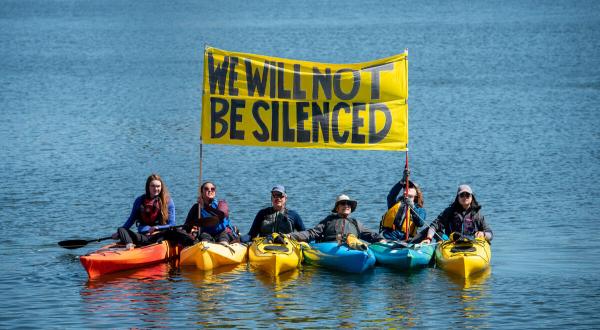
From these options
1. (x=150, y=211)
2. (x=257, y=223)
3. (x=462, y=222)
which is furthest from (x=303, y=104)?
(x=462, y=222)

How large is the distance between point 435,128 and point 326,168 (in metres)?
10.6

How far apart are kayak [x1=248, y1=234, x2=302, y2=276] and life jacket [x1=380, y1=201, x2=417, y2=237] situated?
90.0 inches

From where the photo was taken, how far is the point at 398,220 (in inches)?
995

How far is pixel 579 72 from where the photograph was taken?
66.6 metres

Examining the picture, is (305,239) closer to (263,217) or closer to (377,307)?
(263,217)

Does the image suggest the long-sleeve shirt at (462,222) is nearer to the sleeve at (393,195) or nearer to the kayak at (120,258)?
the sleeve at (393,195)

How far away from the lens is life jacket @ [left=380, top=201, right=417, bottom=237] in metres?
25.2

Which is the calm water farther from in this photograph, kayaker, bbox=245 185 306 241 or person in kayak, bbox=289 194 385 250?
kayaker, bbox=245 185 306 241

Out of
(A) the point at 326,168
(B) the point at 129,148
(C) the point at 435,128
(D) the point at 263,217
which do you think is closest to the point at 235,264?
(D) the point at 263,217

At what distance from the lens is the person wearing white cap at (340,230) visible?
79.6 ft

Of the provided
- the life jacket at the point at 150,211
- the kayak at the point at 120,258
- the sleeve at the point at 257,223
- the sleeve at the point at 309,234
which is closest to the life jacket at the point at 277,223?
the sleeve at the point at 257,223

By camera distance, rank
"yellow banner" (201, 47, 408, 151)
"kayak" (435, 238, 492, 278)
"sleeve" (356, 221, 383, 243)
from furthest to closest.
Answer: "yellow banner" (201, 47, 408, 151)
"sleeve" (356, 221, 383, 243)
"kayak" (435, 238, 492, 278)

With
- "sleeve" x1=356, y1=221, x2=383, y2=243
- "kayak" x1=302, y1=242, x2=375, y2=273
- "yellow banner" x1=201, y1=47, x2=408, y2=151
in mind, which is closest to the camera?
"kayak" x1=302, y1=242, x2=375, y2=273

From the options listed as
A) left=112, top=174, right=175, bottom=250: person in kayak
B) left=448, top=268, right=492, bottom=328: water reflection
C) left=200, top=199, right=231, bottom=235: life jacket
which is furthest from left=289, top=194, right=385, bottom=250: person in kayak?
left=112, top=174, right=175, bottom=250: person in kayak
